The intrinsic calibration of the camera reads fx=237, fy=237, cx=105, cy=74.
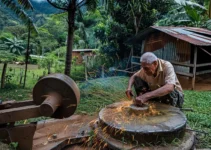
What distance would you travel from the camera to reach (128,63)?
50.2 feet

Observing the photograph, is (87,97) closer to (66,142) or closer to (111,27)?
(66,142)

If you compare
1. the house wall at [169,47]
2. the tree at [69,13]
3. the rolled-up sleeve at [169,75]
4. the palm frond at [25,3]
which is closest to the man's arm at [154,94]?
the rolled-up sleeve at [169,75]

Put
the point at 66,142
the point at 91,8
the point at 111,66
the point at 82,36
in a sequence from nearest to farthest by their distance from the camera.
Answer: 1. the point at 66,142
2. the point at 91,8
3. the point at 111,66
4. the point at 82,36

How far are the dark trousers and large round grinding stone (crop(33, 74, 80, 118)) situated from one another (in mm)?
1769

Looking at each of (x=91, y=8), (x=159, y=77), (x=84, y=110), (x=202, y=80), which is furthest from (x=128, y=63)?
(x=159, y=77)

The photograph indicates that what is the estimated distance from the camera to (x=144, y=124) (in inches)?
128

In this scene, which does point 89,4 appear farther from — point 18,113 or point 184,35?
point 18,113

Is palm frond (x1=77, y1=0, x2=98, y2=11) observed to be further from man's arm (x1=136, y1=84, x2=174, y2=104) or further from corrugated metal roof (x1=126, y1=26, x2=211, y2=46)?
man's arm (x1=136, y1=84, x2=174, y2=104)

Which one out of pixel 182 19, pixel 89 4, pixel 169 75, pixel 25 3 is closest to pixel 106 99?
pixel 169 75

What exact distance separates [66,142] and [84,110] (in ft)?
9.17

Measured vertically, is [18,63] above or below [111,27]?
below

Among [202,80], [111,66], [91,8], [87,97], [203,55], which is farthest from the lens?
[111,66]

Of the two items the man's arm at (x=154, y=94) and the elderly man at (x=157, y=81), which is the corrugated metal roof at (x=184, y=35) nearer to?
the elderly man at (x=157, y=81)

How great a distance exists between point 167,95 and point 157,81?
30 cm
